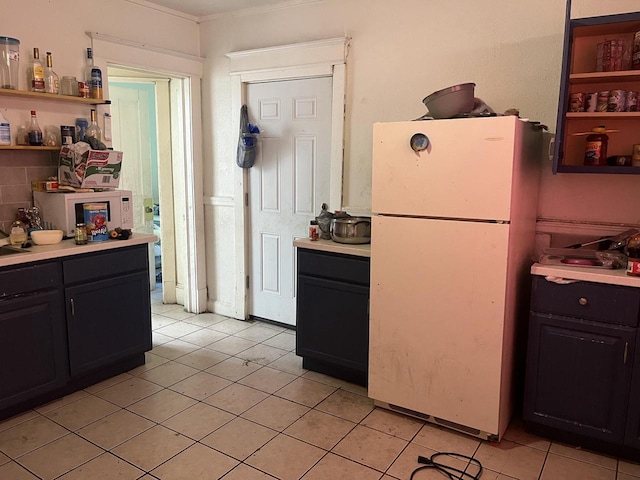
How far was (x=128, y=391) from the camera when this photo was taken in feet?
9.61

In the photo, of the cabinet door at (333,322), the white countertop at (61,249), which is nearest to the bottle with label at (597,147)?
the cabinet door at (333,322)

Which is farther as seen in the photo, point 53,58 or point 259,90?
point 259,90

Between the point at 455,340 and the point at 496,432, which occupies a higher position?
the point at 455,340

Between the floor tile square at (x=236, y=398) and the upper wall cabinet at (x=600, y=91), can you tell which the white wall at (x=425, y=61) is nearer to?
the upper wall cabinet at (x=600, y=91)

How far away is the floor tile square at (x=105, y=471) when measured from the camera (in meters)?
2.14

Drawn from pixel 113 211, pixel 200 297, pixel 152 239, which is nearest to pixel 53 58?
pixel 113 211

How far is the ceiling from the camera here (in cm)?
359

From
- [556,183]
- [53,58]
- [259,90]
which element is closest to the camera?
[556,183]

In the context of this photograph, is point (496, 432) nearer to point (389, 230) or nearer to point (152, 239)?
point (389, 230)

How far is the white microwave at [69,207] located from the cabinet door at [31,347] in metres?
0.48

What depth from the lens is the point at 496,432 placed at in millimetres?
2363

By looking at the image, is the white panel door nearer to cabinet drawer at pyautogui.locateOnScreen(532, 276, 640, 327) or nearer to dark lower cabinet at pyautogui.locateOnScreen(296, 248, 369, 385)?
dark lower cabinet at pyautogui.locateOnScreen(296, 248, 369, 385)

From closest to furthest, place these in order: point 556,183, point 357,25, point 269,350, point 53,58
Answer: point 556,183 → point 53,58 → point 357,25 → point 269,350

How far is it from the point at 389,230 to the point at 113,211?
181 centimetres
